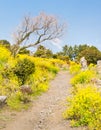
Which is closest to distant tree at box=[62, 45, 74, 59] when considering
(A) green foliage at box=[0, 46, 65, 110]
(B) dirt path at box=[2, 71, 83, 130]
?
(A) green foliage at box=[0, 46, 65, 110]

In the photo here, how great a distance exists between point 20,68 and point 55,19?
58.7 ft

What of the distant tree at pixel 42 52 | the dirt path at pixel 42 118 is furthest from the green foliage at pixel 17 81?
the distant tree at pixel 42 52

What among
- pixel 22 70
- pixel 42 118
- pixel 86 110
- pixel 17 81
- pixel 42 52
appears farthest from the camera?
pixel 42 52

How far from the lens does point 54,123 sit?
35.2 feet

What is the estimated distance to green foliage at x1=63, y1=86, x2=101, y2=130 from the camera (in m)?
9.65

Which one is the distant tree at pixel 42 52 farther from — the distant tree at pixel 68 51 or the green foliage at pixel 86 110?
the green foliage at pixel 86 110

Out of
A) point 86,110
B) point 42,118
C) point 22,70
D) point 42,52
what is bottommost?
point 42,118

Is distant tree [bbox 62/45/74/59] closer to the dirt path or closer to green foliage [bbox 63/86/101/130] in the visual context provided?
the dirt path

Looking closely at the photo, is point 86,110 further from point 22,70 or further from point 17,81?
point 22,70

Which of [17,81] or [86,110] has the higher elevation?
[17,81]

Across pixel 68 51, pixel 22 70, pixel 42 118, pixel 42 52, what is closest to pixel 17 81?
pixel 22 70

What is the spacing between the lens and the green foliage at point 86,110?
31.7ft

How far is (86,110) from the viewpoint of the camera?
33.7 feet

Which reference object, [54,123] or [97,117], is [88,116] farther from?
[54,123]
